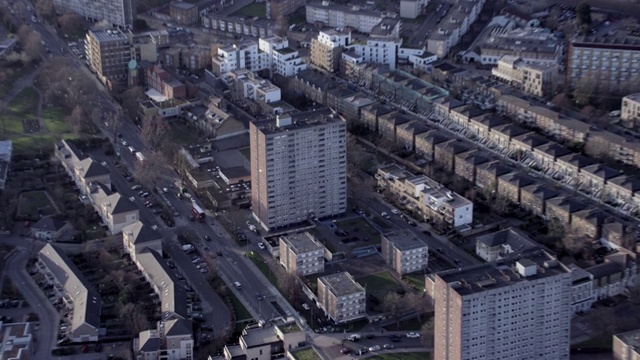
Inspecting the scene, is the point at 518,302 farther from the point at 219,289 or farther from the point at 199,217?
the point at 199,217

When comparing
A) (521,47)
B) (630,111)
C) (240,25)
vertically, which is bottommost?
(630,111)

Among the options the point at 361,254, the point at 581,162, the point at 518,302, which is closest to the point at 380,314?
the point at 361,254

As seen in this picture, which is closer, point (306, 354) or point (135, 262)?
point (306, 354)

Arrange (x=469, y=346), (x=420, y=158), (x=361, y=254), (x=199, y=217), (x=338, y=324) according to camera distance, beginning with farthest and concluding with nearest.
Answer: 1. (x=420, y=158)
2. (x=199, y=217)
3. (x=361, y=254)
4. (x=338, y=324)
5. (x=469, y=346)

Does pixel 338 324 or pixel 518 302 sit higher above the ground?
pixel 518 302

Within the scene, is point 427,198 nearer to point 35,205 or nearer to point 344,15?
point 35,205

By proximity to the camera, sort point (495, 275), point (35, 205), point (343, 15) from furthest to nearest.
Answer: point (343, 15) < point (35, 205) < point (495, 275)

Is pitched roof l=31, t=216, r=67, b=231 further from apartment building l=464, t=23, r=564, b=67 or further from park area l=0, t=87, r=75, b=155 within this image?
apartment building l=464, t=23, r=564, b=67

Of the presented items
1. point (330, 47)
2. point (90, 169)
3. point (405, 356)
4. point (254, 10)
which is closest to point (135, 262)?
point (90, 169)

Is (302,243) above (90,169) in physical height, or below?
below
